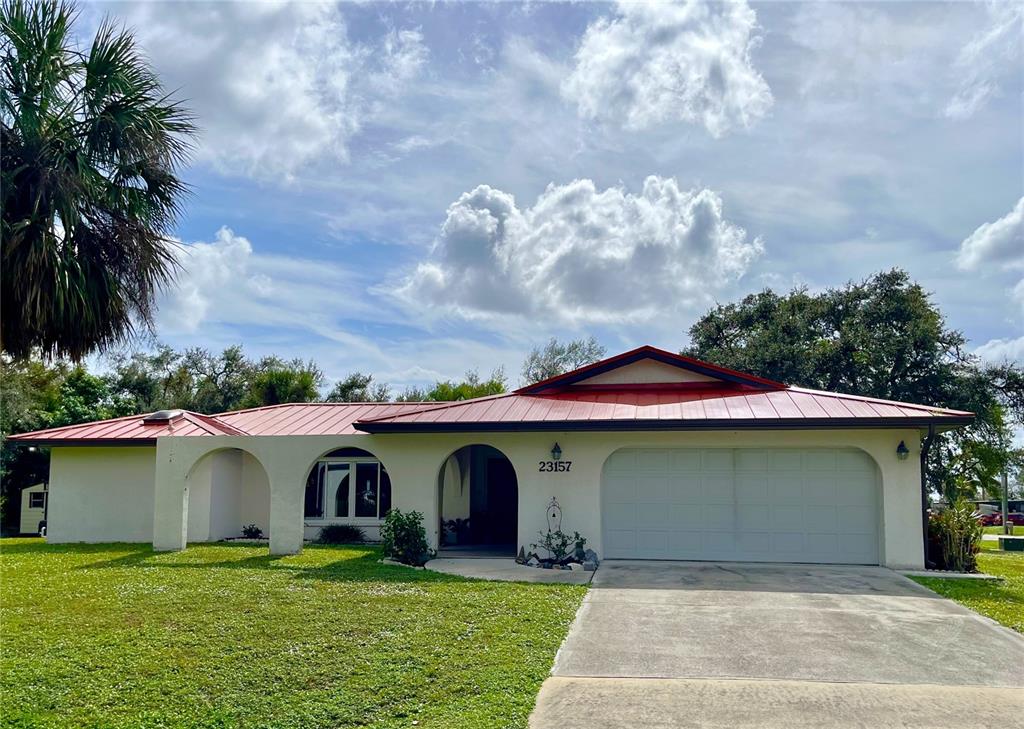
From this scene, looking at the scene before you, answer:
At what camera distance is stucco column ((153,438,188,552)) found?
16.0m

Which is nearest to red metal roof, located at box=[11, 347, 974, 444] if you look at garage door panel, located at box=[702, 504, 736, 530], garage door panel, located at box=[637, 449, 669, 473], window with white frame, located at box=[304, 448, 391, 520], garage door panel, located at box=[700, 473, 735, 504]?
garage door panel, located at box=[637, 449, 669, 473]

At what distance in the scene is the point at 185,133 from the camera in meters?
9.61

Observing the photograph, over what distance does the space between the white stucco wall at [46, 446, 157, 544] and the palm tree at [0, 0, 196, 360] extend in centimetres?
1126

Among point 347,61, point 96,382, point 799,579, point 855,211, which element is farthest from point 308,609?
point 96,382

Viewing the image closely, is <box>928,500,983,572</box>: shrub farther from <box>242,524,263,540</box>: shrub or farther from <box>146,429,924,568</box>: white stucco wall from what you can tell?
<box>242,524,263,540</box>: shrub

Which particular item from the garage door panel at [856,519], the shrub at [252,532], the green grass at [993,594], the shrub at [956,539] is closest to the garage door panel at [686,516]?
the garage door panel at [856,519]

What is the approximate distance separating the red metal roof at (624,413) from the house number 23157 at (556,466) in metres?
0.93

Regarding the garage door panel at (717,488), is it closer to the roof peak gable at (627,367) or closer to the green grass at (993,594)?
the roof peak gable at (627,367)

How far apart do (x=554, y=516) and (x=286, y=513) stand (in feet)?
17.8

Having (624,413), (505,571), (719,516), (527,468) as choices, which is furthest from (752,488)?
(505,571)

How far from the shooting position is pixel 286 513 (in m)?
15.4

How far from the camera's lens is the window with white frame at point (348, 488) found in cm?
1992

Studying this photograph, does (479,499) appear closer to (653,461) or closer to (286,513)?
(286,513)

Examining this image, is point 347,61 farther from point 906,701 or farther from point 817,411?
point 906,701
